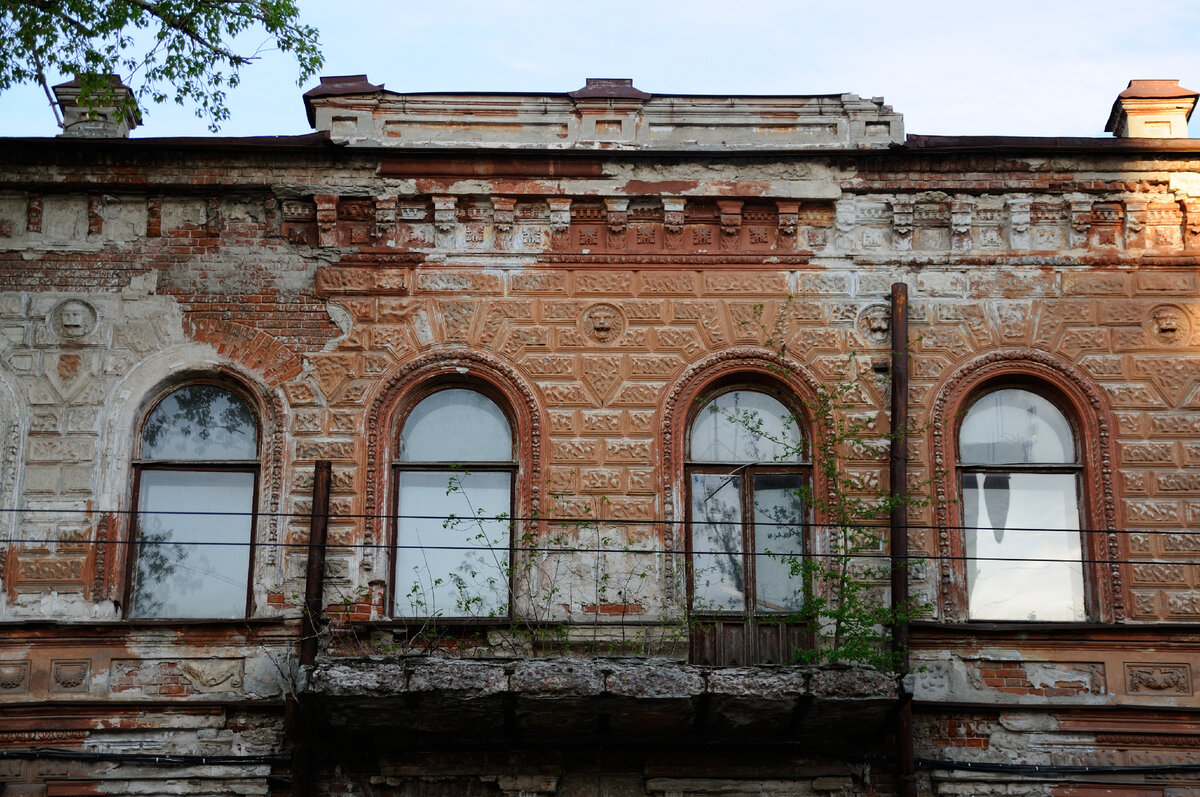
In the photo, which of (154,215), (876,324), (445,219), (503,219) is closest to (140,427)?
(154,215)

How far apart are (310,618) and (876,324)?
4870mm

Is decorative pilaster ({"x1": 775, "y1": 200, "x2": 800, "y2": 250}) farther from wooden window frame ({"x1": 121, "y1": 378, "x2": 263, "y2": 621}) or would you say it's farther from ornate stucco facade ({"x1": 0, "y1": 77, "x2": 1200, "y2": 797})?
wooden window frame ({"x1": 121, "y1": 378, "x2": 263, "y2": 621})

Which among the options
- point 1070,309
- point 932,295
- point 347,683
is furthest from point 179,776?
point 1070,309

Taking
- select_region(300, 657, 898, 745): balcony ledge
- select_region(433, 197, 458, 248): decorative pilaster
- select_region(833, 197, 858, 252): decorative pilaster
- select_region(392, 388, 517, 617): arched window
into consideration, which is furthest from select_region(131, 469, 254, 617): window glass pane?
select_region(833, 197, 858, 252): decorative pilaster

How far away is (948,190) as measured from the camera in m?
11.7

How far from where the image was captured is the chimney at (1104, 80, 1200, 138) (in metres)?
12.0

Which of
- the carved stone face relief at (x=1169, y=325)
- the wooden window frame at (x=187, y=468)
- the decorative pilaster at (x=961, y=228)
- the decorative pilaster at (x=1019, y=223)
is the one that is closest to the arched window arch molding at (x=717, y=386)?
the decorative pilaster at (x=961, y=228)

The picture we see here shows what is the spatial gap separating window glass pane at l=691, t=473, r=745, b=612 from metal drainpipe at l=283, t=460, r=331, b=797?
108 inches

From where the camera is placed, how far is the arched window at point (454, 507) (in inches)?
430

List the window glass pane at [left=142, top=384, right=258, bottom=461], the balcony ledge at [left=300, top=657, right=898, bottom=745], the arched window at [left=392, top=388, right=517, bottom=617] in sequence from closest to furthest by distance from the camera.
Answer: the balcony ledge at [left=300, top=657, right=898, bottom=745]
the arched window at [left=392, top=388, right=517, bottom=617]
the window glass pane at [left=142, top=384, right=258, bottom=461]

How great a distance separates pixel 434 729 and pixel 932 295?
16.8 ft

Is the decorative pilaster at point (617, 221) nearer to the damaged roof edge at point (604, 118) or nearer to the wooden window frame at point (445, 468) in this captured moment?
the damaged roof edge at point (604, 118)

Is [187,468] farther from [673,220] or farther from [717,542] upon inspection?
[673,220]

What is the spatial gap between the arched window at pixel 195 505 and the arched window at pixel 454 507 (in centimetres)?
118
